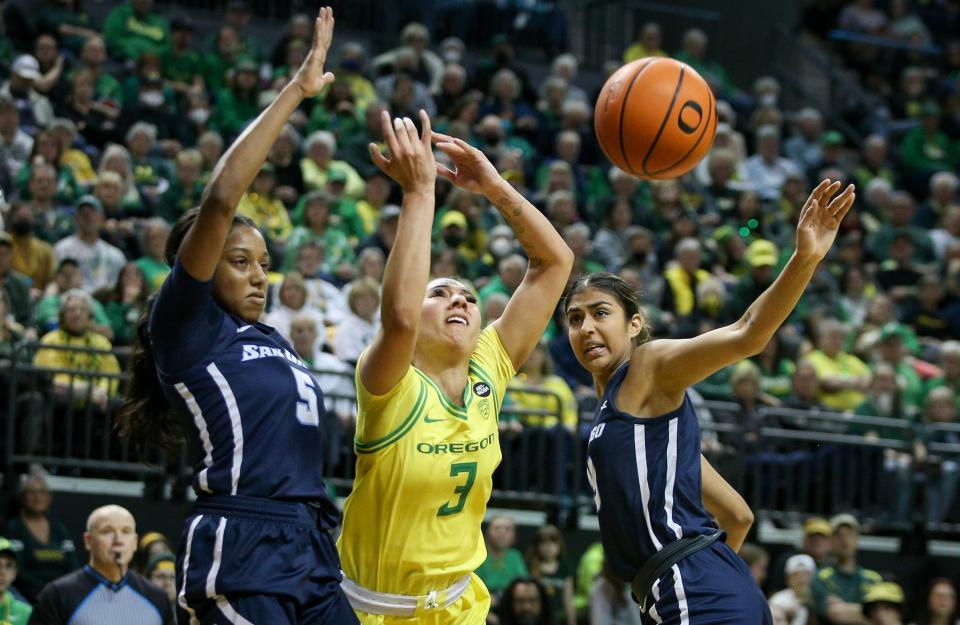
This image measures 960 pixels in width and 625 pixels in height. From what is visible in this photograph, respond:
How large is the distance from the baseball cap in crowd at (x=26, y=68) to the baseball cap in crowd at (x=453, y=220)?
4.02m

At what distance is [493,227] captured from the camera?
1383 centimetres

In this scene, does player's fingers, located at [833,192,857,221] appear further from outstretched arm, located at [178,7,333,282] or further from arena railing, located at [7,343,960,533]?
arena railing, located at [7,343,960,533]

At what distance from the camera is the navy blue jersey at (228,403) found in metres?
4.16

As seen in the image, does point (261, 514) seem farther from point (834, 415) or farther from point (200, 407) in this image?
point (834, 415)

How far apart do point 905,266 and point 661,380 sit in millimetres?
11522

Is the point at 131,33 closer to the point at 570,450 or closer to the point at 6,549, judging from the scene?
the point at 570,450

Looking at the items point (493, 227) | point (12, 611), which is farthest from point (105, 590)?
point (493, 227)

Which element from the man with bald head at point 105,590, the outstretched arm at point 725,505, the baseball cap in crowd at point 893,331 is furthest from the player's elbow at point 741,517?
the baseball cap in crowd at point 893,331

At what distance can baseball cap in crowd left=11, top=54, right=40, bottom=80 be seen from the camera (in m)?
13.1

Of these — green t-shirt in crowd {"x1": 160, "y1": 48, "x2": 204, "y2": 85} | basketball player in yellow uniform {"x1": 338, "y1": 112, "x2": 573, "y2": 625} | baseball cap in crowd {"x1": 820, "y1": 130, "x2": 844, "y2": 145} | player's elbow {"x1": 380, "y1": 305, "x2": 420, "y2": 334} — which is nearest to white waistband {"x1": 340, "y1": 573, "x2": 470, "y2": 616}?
basketball player in yellow uniform {"x1": 338, "y1": 112, "x2": 573, "y2": 625}

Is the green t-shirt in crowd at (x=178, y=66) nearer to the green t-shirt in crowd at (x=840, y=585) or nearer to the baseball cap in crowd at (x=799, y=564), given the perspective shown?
the baseball cap in crowd at (x=799, y=564)

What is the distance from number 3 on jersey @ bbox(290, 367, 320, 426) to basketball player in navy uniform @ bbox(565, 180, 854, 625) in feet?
3.66

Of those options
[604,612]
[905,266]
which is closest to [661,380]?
[604,612]

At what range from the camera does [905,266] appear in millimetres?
15695
